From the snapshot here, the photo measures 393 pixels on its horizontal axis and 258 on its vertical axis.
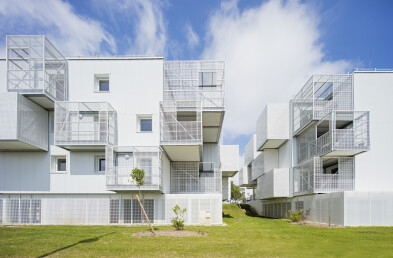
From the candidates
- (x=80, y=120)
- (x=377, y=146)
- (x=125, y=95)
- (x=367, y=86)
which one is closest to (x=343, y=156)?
(x=377, y=146)

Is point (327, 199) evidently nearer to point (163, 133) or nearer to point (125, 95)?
point (163, 133)

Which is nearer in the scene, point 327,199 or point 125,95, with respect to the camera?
point 125,95

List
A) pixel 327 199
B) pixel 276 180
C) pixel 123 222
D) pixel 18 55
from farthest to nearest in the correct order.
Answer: pixel 276 180 → pixel 327 199 → pixel 123 222 → pixel 18 55

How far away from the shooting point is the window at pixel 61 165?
2008 cm

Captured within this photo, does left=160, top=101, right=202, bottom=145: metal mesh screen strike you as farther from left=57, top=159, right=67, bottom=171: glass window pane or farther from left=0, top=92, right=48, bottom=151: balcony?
left=0, top=92, right=48, bottom=151: balcony

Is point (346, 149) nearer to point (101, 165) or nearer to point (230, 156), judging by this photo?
point (230, 156)

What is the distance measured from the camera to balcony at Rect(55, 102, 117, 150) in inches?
713

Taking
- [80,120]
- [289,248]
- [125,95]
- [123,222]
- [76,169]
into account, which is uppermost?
[125,95]

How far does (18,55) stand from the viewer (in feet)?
59.1

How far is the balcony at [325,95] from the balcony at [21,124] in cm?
1907

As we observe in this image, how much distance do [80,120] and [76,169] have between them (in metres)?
3.12

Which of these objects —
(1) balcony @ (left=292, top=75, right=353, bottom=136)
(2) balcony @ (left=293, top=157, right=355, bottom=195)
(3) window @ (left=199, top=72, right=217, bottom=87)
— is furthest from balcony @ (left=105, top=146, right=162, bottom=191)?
(1) balcony @ (left=292, top=75, right=353, bottom=136)

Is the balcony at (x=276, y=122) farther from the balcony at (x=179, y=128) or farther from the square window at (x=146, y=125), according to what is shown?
the square window at (x=146, y=125)

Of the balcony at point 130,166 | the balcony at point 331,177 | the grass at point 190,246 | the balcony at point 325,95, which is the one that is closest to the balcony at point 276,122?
the balcony at point 325,95
